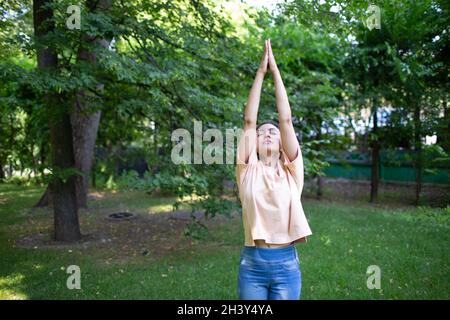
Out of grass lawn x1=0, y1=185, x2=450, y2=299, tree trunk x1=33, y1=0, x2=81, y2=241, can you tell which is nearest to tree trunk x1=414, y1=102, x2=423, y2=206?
grass lawn x1=0, y1=185, x2=450, y2=299

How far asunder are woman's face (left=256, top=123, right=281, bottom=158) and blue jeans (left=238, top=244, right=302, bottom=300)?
640mm

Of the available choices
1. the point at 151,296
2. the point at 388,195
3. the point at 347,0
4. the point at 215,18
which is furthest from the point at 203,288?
the point at 388,195

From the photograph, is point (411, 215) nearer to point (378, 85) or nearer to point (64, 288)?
point (64, 288)

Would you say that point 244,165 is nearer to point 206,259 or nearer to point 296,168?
point 296,168

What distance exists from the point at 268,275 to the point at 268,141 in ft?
2.81

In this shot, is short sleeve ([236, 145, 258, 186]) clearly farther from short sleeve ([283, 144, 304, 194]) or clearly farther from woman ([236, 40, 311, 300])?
short sleeve ([283, 144, 304, 194])

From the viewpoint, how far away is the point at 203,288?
5148 mm

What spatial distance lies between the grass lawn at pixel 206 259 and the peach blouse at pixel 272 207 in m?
2.45

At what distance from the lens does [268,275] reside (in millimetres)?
2518

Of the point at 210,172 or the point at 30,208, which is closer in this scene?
the point at 210,172

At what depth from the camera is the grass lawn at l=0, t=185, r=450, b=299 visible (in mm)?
5004

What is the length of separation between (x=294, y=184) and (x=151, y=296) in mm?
2927

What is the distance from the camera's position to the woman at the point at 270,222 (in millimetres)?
2527

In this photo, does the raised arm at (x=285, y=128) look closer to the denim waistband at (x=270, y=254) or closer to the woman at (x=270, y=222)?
the woman at (x=270, y=222)
